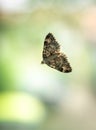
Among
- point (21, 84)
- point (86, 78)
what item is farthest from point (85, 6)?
point (21, 84)

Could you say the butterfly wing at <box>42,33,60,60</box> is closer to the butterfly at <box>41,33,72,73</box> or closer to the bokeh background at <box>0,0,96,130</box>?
the butterfly at <box>41,33,72,73</box>

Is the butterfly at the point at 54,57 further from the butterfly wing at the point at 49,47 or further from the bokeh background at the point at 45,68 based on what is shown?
the bokeh background at the point at 45,68

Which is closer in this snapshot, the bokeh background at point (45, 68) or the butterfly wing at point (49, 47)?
the butterfly wing at point (49, 47)

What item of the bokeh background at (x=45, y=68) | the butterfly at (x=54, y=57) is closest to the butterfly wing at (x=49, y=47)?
the butterfly at (x=54, y=57)

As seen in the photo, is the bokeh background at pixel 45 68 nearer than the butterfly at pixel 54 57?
No

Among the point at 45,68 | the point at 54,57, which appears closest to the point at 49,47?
the point at 54,57

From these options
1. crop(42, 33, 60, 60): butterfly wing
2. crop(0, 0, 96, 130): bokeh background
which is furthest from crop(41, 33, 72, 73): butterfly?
crop(0, 0, 96, 130): bokeh background
